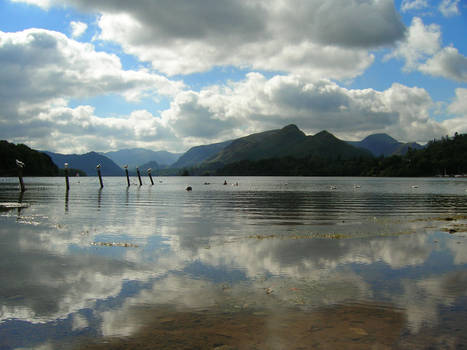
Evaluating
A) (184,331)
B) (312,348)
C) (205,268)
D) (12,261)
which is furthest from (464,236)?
(12,261)

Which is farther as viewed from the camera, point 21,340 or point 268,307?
point 268,307

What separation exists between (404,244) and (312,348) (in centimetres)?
1250

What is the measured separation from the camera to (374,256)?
14.8 m

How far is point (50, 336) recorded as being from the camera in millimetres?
7309

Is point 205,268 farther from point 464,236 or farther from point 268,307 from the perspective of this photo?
point 464,236

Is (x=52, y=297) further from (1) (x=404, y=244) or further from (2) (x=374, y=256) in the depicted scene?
(1) (x=404, y=244)

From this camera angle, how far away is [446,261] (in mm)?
14117

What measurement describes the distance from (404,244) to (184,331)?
13456 mm

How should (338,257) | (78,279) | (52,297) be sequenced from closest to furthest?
(52,297) < (78,279) < (338,257)

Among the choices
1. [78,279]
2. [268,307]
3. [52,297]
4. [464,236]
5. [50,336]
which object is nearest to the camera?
[50,336]

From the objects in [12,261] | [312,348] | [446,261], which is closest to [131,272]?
[12,261]

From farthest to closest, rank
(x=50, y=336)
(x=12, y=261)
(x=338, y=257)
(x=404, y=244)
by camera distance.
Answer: (x=404, y=244)
(x=338, y=257)
(x=12, y=261)
(x=50, y=336)

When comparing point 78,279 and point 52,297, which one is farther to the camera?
point 78,279

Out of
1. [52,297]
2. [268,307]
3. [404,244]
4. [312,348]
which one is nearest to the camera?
[312,348]
